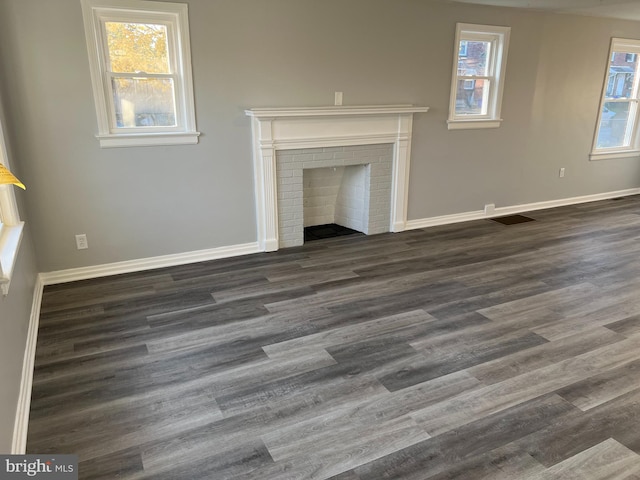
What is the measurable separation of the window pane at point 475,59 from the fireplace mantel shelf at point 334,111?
756 millimetres

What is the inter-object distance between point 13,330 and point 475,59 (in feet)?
16.1

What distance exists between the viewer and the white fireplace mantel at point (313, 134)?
410cm

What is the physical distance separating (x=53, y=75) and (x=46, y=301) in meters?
1.65

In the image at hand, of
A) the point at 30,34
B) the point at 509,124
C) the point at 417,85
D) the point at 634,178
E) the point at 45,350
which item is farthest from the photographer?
the point at 634,178

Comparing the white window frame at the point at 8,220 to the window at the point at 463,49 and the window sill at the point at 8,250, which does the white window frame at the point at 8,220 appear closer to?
the window sill at the point at 8,250

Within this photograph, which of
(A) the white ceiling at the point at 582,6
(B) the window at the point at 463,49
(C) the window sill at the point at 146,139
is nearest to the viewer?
(C) the window sill at the point at 146,139

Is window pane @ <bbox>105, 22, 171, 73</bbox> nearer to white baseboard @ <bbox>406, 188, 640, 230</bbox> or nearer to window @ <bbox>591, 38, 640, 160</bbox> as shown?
white baseboard @ <bbox>406, 188, 640, 230</bbox>

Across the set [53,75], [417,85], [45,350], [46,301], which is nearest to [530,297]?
[417,85]

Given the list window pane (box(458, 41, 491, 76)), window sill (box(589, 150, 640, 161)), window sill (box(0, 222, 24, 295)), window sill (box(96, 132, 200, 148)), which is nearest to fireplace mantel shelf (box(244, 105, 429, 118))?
window sill (box(96, 132, 200, 148))

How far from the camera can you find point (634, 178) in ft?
22.1

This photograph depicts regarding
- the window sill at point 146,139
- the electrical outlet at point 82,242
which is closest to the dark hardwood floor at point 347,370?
the electrical outlet at point 82,242

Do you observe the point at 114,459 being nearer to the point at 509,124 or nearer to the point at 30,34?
the point at 30,34

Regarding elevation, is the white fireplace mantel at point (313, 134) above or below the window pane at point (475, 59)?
below

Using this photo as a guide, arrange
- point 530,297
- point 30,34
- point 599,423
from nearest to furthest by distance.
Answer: point 599,423 → point 30,34 → point 530,297
